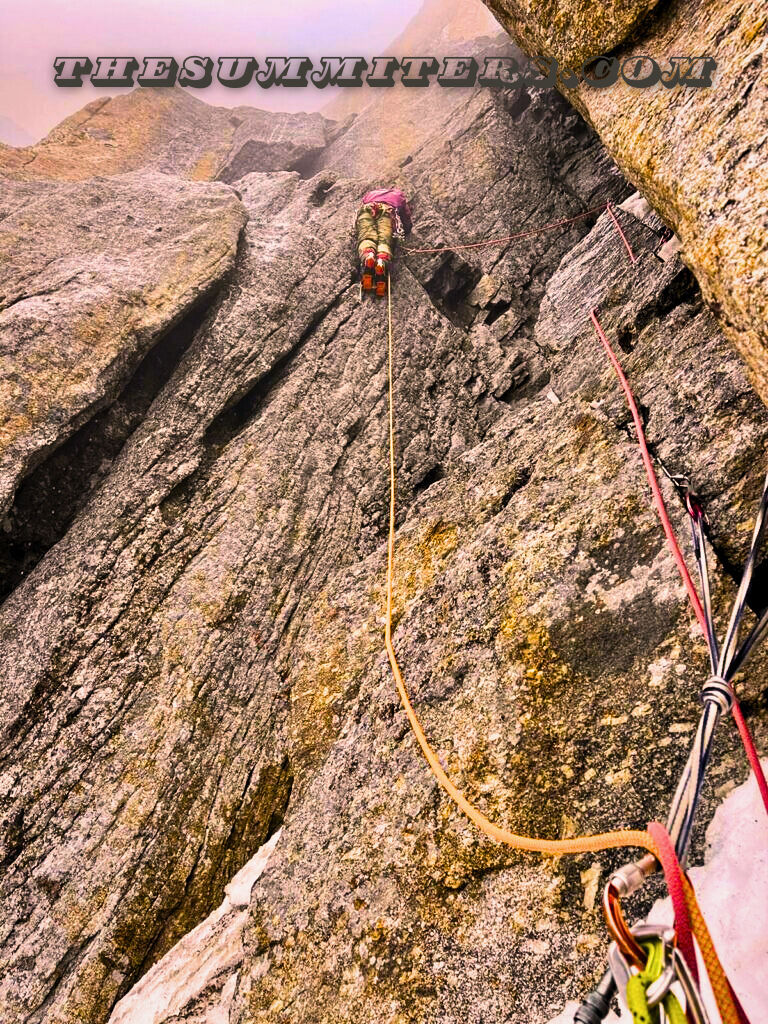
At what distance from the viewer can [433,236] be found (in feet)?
56.6

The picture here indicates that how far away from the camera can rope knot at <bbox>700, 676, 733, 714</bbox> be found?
276 cm

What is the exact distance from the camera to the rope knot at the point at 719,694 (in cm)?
276

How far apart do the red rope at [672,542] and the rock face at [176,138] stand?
71.9 ft

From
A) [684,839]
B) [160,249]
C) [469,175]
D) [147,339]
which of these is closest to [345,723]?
[684,839]

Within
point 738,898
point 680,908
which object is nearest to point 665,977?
point 680,908

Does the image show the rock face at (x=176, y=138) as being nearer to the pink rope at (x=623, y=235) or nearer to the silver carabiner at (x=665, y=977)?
the pink rope at (x=623, y=235)

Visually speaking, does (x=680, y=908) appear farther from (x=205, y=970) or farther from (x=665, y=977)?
(x=205, y=970)

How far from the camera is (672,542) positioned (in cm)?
443

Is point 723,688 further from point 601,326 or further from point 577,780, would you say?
point 601,326

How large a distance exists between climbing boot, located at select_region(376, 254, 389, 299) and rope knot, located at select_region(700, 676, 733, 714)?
1428cm

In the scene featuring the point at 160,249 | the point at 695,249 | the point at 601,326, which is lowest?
the point at 601,326

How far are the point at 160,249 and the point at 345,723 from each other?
12839 mm

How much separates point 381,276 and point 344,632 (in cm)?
1105

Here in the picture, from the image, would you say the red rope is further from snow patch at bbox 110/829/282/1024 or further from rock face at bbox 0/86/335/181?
rock face at bbox 0/86/335/181
